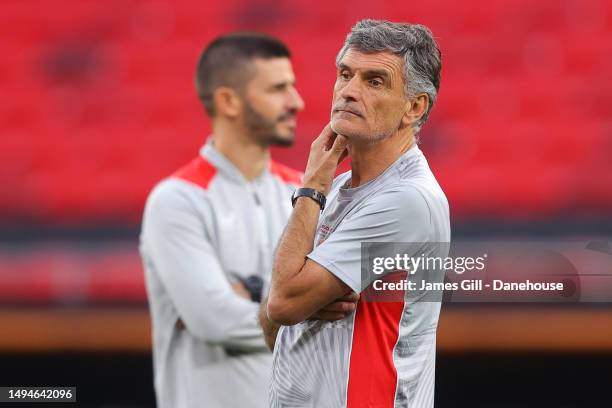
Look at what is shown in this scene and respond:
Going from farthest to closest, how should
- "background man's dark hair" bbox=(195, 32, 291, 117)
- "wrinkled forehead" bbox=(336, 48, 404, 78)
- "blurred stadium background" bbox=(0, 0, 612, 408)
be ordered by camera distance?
"blurred stadium background" bbox=(0, 0, 612, 408)
"background man's dark hair" bbox=(195, 32, 291, 117)
"wrinkled forehead" bbox=(336, 48, 404, 78)

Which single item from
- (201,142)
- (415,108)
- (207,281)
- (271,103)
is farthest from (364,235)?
(201,142)

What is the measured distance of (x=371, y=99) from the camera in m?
2.53

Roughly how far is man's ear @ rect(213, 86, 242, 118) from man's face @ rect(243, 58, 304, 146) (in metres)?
0.03

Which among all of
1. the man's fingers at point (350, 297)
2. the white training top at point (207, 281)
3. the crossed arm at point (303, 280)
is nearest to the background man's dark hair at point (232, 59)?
the white training top at point (207, 281)

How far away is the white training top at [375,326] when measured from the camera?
8.04ft

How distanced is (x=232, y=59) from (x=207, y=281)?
3.53ft

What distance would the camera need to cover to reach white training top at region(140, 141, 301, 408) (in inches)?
143

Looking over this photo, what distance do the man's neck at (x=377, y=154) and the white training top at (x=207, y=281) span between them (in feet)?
3.79

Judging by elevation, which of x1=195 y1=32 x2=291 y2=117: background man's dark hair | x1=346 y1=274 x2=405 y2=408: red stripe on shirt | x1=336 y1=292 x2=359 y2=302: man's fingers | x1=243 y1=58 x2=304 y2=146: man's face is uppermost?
x1=195 y1=32 x2=291 y2=117: background man's dark hair

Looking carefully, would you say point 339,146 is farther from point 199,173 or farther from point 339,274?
point 199,173

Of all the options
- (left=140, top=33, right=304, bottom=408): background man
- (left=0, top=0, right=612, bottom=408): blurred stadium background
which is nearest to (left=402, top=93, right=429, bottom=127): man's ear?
(left=140, top=33, right=304, bottom=408): background man

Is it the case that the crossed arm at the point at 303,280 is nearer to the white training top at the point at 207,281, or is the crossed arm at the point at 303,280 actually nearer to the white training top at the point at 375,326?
the white training top at the point at 375,326

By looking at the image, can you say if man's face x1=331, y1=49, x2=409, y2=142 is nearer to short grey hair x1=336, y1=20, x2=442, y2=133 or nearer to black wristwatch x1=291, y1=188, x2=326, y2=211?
short grey hair x1=336, y1=20, x2=442, y2=133

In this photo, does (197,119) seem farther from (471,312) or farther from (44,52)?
(471,312)
